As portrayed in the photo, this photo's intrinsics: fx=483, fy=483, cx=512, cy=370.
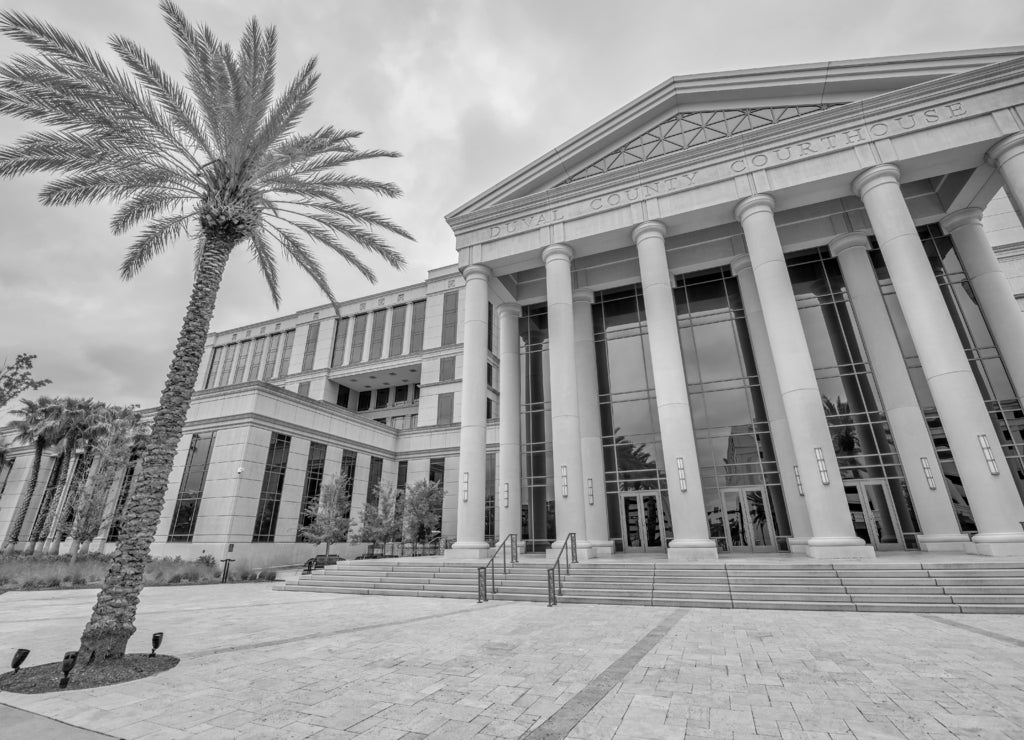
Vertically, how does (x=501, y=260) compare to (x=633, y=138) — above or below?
below

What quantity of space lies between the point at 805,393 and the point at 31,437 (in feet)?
150

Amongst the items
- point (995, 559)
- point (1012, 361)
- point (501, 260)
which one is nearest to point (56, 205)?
point (501, 260)

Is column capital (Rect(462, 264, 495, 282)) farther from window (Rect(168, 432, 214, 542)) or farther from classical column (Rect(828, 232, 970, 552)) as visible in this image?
window (Rect(168, 432, 214, 542))

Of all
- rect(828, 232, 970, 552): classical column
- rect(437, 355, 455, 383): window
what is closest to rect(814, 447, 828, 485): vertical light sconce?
rect(828, 232, 970, 552): classical column

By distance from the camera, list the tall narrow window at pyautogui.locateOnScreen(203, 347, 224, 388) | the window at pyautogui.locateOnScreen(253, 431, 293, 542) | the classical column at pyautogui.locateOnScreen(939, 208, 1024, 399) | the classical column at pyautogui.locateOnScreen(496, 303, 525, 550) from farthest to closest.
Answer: the tall narrow window at pyautogui.locateOnScreen(203, 347, 224, 388), the window at pyautogui.locateOnScreen(253, 431, 293, 542), the classical column at pyautogui.locateOnScreen(496, 303, 525, 550), the classical column at pyautogui.locateOnScreen(939, 208, 1024, 399)

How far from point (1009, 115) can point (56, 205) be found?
27753mm

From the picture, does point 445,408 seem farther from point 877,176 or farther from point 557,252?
point 877,176

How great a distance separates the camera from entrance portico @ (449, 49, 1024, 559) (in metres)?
15.3

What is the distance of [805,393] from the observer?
50.2ft

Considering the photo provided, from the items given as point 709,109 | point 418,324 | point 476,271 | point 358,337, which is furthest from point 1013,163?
point 358,337

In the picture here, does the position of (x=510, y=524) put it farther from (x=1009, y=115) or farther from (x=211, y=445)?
(x=1009, y=115)

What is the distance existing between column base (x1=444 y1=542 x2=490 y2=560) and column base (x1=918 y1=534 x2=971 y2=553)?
15.1 meters

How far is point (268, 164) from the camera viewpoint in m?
10.6

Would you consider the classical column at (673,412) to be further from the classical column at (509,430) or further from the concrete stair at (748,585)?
the classical column at (509,430)
